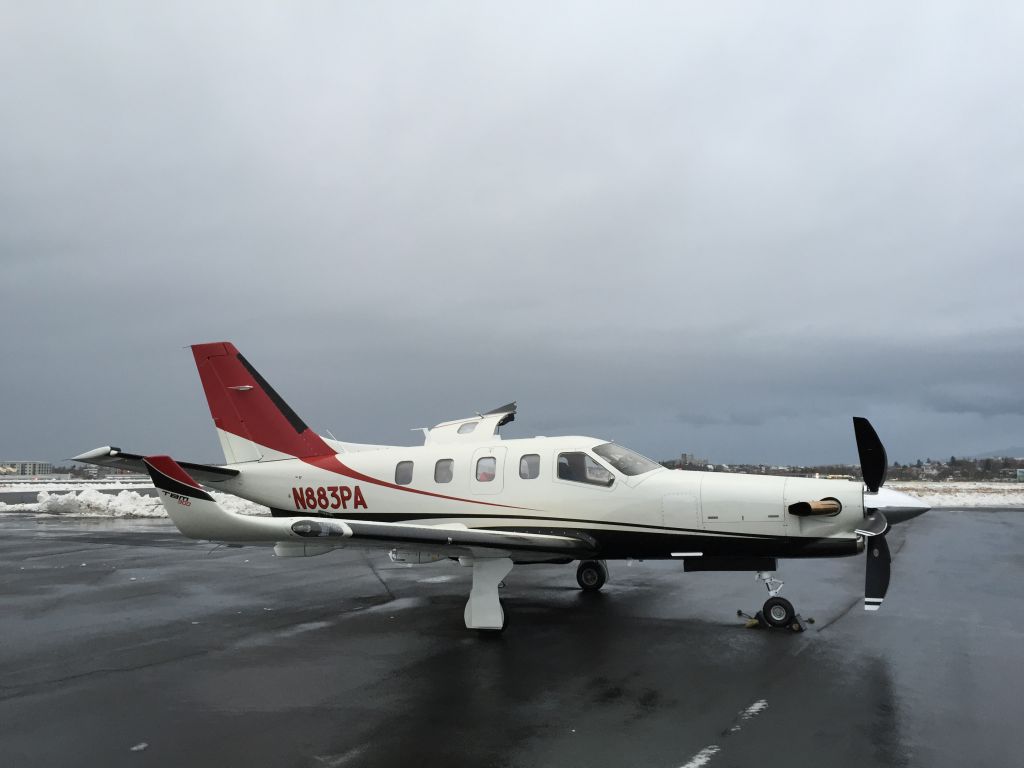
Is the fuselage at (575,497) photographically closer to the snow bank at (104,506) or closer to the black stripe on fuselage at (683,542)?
the black stripe on fuselage at (683,542)

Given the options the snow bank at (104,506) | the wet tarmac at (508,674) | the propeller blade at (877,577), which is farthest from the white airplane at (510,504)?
the snow bank at (104,506)

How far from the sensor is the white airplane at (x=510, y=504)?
8398 mm

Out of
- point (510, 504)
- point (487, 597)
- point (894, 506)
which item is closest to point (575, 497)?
point (510, 504)

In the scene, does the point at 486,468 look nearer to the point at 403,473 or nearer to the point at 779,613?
the point at 403,473

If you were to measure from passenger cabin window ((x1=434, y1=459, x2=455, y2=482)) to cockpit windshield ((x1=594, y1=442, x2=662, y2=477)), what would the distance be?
93.2 inches

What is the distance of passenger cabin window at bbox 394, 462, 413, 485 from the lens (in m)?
11.2

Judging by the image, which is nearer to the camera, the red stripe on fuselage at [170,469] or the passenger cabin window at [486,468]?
the red stripe on fuselage at [170,469]

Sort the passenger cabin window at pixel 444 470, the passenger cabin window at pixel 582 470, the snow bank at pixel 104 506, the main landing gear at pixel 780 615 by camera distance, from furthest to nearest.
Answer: the snow bank at pixel 104 506
the passenger cabin window at pixel 444 470
the passenger cabin window at pixel 582 470
the main landing gear at pixel 780 615

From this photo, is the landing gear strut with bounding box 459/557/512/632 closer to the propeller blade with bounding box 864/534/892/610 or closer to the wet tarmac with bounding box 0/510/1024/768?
the wet tarmac with bounding box 0/510/1024/768

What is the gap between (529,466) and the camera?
10531 millimetres

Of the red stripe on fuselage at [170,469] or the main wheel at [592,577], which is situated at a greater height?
the red stripe on fuselage at [170,469]

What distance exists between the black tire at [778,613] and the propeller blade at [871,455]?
1915 mm

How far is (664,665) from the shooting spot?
7.62 meters

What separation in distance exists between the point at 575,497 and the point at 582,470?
41cm
